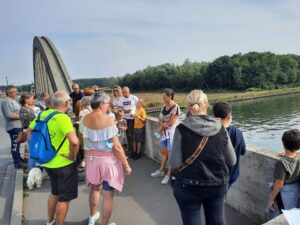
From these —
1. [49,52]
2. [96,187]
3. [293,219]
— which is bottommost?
[96,187]

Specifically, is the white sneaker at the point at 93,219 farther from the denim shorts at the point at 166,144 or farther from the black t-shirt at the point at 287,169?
the black t-shirt at the point at 287,169

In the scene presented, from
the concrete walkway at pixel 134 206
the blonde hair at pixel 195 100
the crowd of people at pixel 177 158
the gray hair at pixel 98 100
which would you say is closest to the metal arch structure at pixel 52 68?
the concrete walkway at pixel 134 206

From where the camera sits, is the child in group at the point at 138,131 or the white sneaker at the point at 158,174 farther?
the child in group at the point at 138,131

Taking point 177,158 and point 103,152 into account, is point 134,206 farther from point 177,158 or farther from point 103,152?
point 177,158

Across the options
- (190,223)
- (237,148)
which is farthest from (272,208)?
(190,223)

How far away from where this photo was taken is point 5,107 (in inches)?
254

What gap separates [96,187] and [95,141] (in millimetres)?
627

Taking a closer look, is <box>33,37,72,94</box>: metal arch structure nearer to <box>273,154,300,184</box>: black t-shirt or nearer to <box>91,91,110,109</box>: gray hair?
<box>91,91,110,109</box>: gray hair

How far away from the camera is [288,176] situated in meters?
2.94

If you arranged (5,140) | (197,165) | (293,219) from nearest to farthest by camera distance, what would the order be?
(293,219) < (197,165) < (5,140)

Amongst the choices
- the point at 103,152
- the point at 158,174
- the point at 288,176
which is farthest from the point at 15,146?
the point at 288,176

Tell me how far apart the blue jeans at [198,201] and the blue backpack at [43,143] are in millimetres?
1556

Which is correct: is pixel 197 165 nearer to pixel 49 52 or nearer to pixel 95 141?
pixel 95 141

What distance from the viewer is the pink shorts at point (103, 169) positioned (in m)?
3.62
